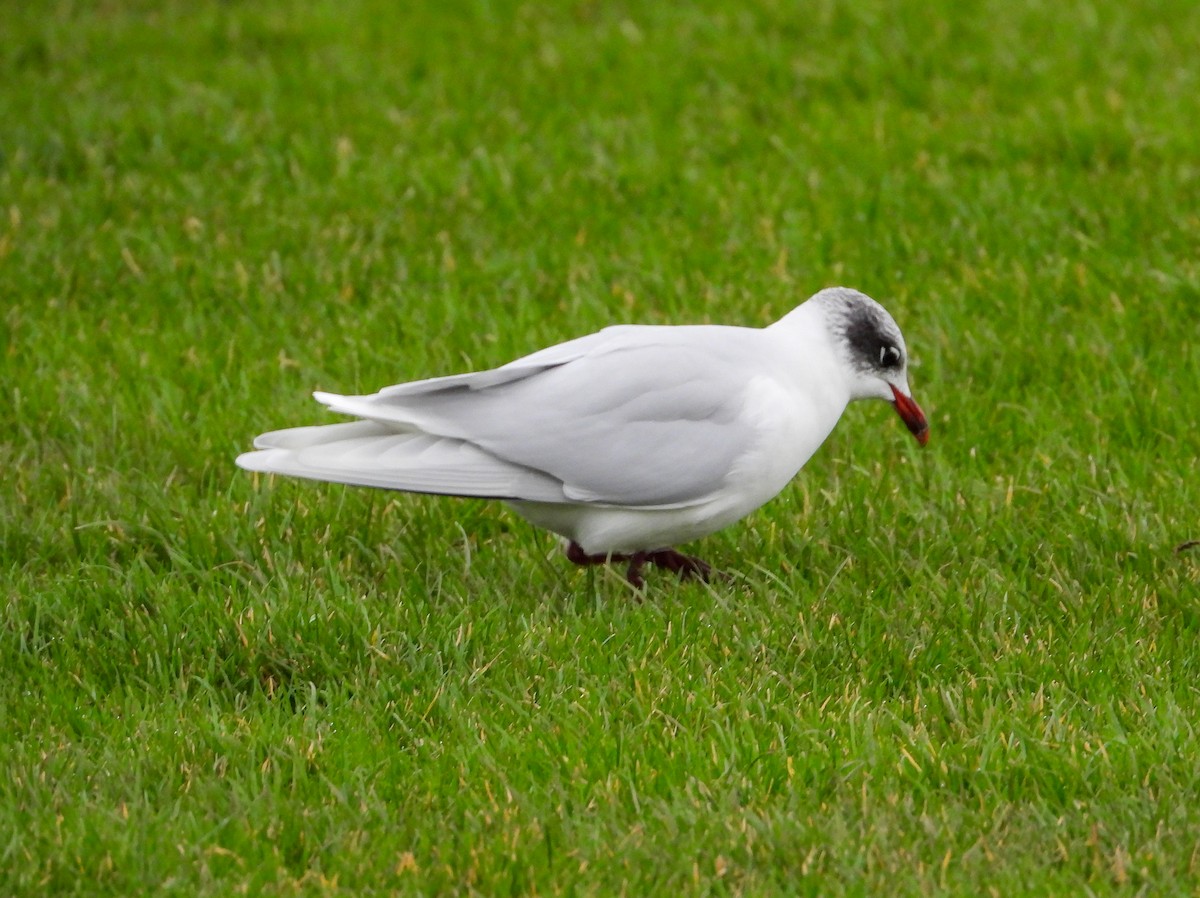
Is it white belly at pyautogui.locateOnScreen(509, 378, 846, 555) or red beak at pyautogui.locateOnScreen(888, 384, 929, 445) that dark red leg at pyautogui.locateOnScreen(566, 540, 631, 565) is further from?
red beak at pyautogui.locateOnScreen(888, 384, 929, 445)

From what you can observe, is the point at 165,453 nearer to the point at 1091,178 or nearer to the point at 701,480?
the point at 701,480

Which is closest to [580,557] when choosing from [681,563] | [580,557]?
[580,557]

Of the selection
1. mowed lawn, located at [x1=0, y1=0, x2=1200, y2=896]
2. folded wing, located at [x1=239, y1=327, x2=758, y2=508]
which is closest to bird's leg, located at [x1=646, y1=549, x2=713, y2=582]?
mowed lawn, located at [x1=0, y1=0, x2=1200, y2=896]

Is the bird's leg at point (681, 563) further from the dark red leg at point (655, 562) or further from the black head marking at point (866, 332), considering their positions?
the black head marking at point (866, 332)

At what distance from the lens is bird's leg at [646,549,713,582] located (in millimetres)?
4223

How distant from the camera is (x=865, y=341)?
13.5 feet

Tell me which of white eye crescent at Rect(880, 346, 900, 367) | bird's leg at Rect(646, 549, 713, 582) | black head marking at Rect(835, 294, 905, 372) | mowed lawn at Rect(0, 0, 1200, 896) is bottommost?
bird's leg at Rect(646, 549, 713, 582)

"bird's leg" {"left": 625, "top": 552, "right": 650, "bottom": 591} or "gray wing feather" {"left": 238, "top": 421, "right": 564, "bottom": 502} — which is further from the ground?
"gray wing feather" {"left": 238, "top": 421, "right": 564, "bottom": 502}

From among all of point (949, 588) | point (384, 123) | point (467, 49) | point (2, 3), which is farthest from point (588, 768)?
point (2, 3)

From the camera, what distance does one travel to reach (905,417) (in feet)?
14.1

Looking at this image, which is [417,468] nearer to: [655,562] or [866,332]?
[655,562]

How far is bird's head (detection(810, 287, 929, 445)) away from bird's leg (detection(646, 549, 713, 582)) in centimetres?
57

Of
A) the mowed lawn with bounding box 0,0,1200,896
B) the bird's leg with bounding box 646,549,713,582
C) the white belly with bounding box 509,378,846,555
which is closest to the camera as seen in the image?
the mowed lawn with bounding box 0,0,1200,896

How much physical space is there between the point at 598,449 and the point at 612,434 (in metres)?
0.05
